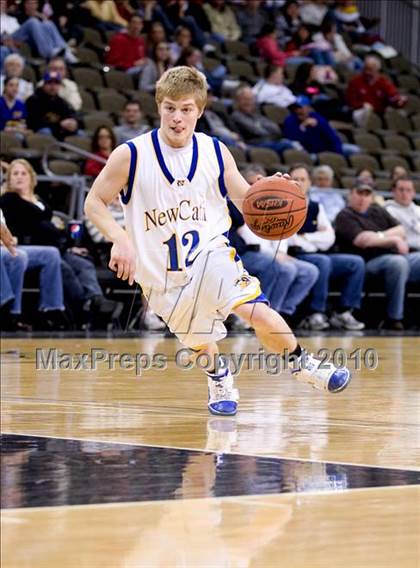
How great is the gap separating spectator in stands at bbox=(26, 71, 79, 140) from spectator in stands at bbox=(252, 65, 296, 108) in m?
3.96

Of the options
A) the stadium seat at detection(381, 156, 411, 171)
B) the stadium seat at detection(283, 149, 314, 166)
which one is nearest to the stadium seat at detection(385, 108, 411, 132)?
the stadium seat at detection(381, 156, 411, 171)

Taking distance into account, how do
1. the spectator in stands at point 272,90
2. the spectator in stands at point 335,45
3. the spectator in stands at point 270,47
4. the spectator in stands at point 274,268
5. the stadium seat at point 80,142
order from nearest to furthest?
the spectator in stands at point 274,268 < the stadium seat at point 80,142 < the spectator in stands at point 272,90 < the spectator in stands at point 270,47 < the spectator in stands at point 335,45

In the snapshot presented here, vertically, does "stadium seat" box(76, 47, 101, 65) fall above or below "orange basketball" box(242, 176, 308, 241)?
above

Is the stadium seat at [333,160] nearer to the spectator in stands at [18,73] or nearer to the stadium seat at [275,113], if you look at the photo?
the stadium seat at [275,113]

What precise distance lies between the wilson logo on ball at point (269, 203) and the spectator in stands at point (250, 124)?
9951 millimetres

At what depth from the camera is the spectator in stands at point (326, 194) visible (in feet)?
47.1

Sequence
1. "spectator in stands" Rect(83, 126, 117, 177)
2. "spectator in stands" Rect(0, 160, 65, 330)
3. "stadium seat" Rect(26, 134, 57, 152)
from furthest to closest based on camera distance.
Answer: "stadium seat" Rect(26, 134, 57, 152) → "spectator in stands" Rect(83, 126, 117, 177) → "spectator in stands" Rect(0, 160, 65, 330)

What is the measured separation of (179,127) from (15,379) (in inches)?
88.6

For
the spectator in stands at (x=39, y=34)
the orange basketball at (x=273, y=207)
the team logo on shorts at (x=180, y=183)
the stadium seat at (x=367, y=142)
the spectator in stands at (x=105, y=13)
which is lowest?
the orange basketball at (x=273, y=207)

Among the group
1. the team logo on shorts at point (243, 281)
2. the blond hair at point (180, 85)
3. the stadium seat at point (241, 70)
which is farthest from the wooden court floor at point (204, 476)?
the stadium seat at point (241, 70)

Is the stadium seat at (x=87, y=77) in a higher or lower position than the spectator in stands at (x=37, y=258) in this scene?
higher

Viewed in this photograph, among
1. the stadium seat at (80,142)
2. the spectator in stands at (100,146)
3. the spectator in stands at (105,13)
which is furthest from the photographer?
the spectator in stands at (105,13)

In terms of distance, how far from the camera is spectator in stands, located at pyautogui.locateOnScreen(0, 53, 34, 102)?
1409cm

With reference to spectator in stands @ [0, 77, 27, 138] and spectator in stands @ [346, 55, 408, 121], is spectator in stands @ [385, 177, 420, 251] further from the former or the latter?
spectator in stands @ [346, 55, 408, 121]
